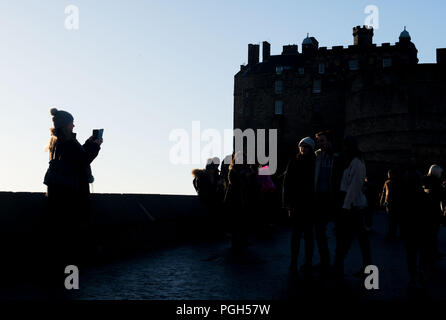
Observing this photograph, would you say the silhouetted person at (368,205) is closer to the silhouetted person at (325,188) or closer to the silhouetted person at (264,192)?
the silhouetted person at (325,188)

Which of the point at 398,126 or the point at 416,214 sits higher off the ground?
the point at 398,126

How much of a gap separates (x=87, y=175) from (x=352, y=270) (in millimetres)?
3304

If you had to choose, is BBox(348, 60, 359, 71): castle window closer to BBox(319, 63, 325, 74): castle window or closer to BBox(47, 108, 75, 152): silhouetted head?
BBox(319, 63, 325, 74): castle window

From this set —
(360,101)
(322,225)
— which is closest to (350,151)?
(322,225)

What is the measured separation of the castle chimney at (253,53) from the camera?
212 feet

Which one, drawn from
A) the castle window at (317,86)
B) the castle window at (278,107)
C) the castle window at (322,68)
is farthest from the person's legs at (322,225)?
the castle window at (278,107)

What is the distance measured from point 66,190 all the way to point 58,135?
530 mm

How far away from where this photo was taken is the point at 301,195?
705cm

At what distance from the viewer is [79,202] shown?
5.92 m

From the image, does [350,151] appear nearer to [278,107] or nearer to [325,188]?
[325,188]

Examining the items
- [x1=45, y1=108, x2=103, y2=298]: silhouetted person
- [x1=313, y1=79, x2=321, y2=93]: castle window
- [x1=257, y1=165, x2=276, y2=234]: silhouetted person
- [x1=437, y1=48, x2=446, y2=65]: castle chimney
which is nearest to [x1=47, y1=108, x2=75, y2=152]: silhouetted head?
[x1=45, y1=108, x2=103, y2=298]: silhouetted person

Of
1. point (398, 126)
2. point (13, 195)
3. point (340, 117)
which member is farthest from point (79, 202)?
point (340, 117)
